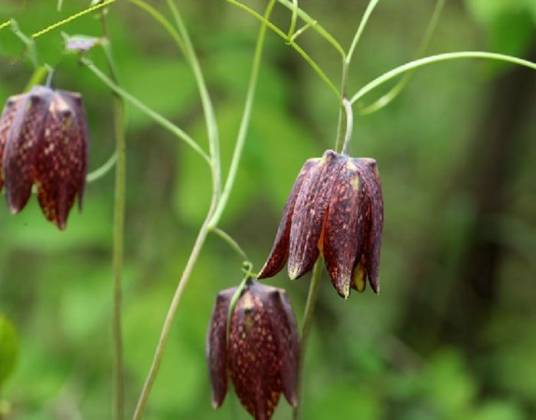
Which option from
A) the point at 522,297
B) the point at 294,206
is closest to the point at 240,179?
the point at 294,206

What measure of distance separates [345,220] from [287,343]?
0.73 ft

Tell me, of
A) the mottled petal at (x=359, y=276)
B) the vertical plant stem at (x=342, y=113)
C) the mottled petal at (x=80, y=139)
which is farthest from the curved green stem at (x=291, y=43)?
the mottled petal at (x=80, y=139)

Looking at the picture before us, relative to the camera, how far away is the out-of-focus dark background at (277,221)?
2035 millimetres

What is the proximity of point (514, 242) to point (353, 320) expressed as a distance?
2.23 feet

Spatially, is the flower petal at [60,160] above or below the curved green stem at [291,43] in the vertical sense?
below

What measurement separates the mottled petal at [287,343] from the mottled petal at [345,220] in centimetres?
17

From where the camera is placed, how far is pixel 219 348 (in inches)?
49.9

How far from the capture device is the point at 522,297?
4.03 m

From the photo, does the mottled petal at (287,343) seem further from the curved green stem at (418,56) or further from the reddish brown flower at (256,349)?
the curved green stem at (418,56)

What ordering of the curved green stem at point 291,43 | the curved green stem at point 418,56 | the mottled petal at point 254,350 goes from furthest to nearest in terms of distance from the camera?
the curved green stem at point 418,56, the mottled petal at point 254,350, the curved green stem at point 291,43

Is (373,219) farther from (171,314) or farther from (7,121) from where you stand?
(7,121)

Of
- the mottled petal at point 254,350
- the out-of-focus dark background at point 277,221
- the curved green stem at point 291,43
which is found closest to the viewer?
the curved green stem at point 291,43

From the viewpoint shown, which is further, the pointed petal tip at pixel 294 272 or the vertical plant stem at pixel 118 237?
the vertical plant stem at pixel 118 237

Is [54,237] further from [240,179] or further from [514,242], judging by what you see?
[514,242]
